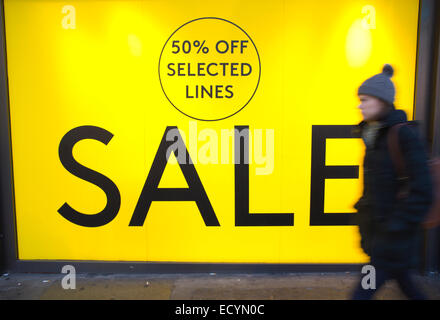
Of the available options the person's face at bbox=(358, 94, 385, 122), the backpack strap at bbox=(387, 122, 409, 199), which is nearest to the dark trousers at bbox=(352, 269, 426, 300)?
the backpack strap at bbox=(387, 122, 409, 199)

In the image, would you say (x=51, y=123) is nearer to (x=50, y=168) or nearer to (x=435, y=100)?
(x=50, y=168)

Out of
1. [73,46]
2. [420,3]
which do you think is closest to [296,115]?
[420,3]

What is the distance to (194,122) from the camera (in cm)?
389

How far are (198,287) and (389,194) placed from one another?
7.55ft

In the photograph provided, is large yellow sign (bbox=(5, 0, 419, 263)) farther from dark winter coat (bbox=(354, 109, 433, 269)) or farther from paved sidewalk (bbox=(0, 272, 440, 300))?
dark winter coat (bbox=(354, 109, 433, 269))

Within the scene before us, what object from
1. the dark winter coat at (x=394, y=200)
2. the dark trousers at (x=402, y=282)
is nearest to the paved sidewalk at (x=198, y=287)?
the dark trousers at (x=402, y=282)

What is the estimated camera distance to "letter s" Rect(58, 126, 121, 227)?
392 cm

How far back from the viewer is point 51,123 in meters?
3.93

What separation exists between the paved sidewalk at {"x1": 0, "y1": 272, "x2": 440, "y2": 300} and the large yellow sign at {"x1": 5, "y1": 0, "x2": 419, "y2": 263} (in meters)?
0.22

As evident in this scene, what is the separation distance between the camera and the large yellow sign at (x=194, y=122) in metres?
3.78

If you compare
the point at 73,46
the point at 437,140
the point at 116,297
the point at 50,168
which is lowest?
the point at 116,297
